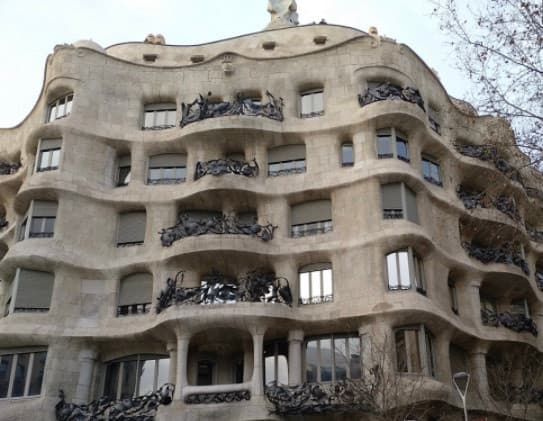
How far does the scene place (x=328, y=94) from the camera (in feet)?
103

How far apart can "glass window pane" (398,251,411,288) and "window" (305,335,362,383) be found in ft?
8.22

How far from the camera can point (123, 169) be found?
1252 inches

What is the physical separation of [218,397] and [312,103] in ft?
43.3

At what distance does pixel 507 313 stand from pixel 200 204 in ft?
42.9

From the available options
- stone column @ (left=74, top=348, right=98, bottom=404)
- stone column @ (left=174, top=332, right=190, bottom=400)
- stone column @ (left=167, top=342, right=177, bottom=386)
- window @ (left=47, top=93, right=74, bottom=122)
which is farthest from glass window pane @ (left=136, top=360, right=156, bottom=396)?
window @ (left=47, top=93, right=74, bottom=122)

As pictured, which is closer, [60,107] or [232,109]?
[232,109]

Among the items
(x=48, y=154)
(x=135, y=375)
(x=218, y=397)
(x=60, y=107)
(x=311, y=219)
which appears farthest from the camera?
(x=60, y=107)

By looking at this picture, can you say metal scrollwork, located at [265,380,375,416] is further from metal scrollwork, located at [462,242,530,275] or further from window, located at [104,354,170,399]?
metal scrollwork, located at [462,242,530,275]

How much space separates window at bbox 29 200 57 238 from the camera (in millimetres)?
29219

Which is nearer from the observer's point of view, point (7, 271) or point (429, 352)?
point (429, 352)

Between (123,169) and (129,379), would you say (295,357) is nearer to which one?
(129,379)

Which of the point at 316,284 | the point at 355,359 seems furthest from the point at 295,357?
the point at 316,284

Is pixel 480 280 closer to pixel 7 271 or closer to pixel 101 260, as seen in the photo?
pixel 101 260

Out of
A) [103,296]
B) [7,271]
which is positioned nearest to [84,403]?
[103,296]
